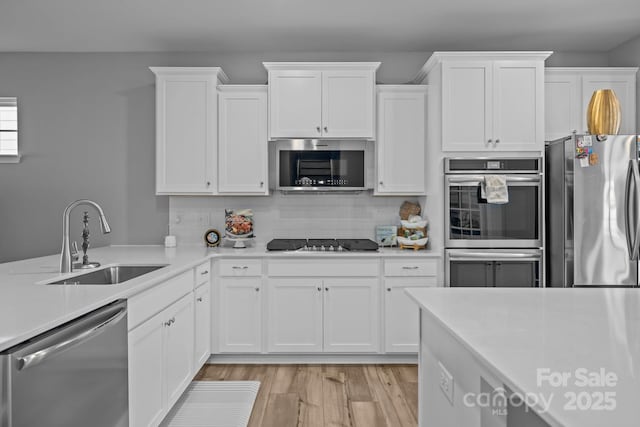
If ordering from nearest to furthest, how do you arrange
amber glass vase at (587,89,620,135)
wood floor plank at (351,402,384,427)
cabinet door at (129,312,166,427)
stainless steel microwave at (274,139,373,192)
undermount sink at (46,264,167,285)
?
cabinet door at (129,312,166,427) < undermount sink at (46,264,167,285) < wood floor plank at (351,402,384,427) < amber glass vase at (587,89,620,135) < stainless steel microwave at (274,139,373,192)

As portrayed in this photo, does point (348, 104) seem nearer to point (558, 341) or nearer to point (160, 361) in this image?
point (160, 361)

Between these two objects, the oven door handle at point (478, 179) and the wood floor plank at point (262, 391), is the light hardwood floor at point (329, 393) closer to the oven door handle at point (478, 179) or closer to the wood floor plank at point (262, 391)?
the wood floor plank at point (262, 391)

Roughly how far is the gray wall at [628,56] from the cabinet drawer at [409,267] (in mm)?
2206

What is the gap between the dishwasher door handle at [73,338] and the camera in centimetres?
128

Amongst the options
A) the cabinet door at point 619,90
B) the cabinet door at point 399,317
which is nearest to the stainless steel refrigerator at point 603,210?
the cabinet door at point 619,90

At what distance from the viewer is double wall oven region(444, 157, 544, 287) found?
3367mm

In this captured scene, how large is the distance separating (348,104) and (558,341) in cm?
294

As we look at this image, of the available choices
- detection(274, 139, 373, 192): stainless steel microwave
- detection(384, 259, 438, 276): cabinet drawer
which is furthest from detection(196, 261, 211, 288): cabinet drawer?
detection(384, 259, 438, 276): cabinet drawer

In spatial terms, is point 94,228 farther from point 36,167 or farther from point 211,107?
point 211,107

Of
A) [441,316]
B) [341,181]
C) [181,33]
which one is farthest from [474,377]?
[181,33]

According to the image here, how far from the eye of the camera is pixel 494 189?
10.9 feet

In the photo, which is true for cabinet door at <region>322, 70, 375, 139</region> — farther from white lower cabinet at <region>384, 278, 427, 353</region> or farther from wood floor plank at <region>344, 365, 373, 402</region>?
wood floor plank at <region>344, 365, 373, 402</region>

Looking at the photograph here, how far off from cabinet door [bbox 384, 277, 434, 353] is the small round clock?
1564 mm

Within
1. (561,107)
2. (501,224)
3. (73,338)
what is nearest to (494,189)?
(501,224)
